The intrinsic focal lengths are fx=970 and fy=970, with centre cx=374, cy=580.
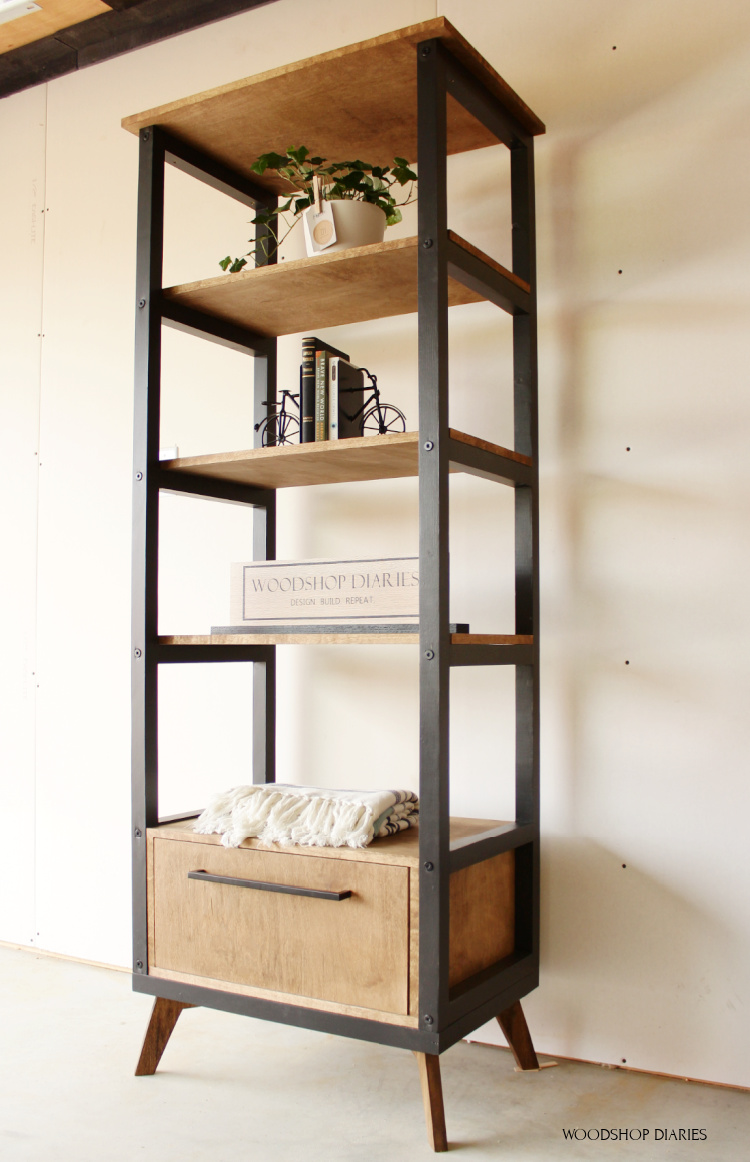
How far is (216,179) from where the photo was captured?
7.07 feet

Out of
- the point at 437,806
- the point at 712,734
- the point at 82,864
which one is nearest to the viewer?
the point at 437,806

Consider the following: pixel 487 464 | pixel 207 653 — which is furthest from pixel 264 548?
pixel 487 464

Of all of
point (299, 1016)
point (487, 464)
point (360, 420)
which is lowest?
point (299, 1016)

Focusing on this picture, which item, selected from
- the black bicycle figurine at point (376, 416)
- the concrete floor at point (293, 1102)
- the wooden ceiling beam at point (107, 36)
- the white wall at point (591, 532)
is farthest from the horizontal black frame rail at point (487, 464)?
the wooden ceiling beam at point (107, 36)

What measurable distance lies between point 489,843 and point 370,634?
43 cm

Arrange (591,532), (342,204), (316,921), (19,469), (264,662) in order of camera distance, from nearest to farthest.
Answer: (316,921), (342,204), (591,532), (264,662), (19,469)

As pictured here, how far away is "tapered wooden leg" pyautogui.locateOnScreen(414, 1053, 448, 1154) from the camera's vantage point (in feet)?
5.26

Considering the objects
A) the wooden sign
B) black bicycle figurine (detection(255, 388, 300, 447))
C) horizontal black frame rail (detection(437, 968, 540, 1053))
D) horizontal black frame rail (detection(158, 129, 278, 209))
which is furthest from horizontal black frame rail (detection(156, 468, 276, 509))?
horizontal black frame rail (detection(437, 968, 540, 1053))

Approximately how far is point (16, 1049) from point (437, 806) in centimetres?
115

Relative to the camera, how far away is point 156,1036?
1924 millimetres

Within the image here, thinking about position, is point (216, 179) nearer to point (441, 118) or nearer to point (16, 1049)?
point (441, 118)

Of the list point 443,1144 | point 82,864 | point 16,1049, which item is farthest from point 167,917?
point 82,864

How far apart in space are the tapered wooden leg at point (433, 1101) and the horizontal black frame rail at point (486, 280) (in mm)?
1332

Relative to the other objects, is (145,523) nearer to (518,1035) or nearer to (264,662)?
(264,662)
